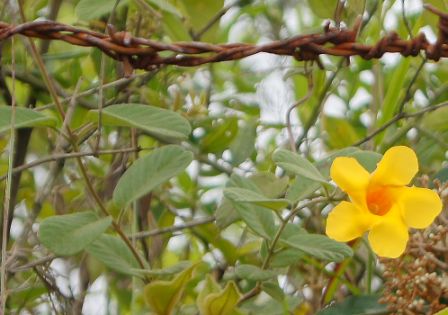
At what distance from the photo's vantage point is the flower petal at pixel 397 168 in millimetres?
853

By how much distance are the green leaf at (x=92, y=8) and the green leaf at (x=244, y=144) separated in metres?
0.31

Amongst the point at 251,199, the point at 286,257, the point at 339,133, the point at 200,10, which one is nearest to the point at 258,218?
the point at 286,257

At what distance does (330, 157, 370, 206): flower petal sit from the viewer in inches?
33.3

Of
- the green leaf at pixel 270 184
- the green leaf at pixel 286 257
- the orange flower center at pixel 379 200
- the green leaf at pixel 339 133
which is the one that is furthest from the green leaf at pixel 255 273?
the green leaf at pixel 339 133

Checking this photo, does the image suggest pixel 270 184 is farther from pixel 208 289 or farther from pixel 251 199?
pixel 251 199

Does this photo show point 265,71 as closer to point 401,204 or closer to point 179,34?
point 179,34

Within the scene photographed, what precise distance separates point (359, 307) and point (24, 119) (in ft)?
1.43

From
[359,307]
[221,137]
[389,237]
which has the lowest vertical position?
[359,307]

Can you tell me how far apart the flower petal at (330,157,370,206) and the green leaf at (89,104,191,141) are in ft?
0.70

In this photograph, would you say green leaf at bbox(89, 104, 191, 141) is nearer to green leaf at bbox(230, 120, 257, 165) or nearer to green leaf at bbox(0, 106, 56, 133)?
green leaf at bbox(0, 106, 56, 133)

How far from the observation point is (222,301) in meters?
1.05

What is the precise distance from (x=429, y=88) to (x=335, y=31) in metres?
0.60

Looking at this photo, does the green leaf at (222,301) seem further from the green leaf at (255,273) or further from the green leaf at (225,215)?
the green leaf at (225,215)

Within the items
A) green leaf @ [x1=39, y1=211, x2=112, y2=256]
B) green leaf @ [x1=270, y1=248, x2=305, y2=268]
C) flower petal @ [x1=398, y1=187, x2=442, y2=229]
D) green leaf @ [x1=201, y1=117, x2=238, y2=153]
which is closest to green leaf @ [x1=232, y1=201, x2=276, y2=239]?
green leaf @ [x1=270, y1=248, x2=305, y2=268]
